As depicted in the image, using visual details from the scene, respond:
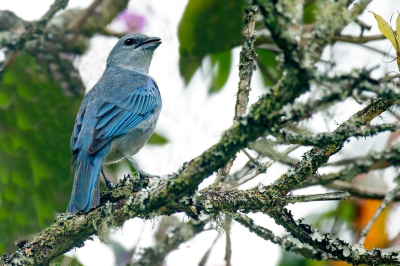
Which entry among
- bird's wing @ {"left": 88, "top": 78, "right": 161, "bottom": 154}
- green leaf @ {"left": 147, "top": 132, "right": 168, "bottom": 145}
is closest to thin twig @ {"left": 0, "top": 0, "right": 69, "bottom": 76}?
bird's wing @ {"left": 88, "top": 78, "right": 161, "bottom": 154}

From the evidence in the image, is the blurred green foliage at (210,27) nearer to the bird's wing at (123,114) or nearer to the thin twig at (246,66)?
the bird's wing at (123,114)

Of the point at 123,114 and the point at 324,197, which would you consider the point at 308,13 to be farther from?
the point at 324,197

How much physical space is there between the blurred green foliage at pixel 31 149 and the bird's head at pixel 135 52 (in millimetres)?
1373

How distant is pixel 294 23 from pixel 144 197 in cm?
148

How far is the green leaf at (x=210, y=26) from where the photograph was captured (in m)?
4.79

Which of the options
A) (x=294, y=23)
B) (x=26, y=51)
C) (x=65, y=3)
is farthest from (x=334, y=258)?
(x=26, y=51)

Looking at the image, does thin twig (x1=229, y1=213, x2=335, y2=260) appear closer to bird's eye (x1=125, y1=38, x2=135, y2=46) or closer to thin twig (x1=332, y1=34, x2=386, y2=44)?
thin twig (x1=332, y1=34, x2=386, y2=44)

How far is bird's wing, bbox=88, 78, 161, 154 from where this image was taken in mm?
4176

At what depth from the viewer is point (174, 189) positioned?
2.50m

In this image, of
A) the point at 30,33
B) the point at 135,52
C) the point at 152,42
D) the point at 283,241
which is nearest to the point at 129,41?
the point at 135,52

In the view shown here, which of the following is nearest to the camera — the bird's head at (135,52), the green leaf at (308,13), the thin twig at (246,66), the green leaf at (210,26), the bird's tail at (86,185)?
the bird's tail at (86,185)

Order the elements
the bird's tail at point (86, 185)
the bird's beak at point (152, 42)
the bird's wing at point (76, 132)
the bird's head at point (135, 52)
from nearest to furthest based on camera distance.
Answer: the bird's tail at point (86, 185)
the bird's wing at point (76, 132)
the bird's beak at point (152, 42)
the bird's head at point (135, 52)

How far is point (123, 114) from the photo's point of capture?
454 cm

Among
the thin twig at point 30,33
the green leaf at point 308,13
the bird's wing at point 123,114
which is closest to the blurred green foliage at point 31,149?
the thin twig at point 30,33
